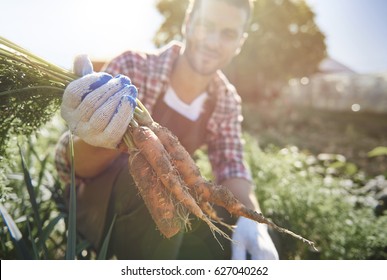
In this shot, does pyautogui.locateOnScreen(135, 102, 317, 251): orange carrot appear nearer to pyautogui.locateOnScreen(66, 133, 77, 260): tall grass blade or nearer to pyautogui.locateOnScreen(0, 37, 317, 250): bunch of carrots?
pyautogui.locateOnScreen(0, 37, 317, 250): bunch of carrots

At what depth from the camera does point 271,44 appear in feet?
16.6

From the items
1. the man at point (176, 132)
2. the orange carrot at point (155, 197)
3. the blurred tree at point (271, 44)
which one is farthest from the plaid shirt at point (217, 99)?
the blurred tree at point (271, 44)

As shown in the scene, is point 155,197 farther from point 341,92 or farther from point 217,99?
point 341,92

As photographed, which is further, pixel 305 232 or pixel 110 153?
pixel 305 232

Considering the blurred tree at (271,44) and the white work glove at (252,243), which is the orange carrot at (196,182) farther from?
the blurred tree at (271,44)

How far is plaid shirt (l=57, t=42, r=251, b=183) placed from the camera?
1248mm

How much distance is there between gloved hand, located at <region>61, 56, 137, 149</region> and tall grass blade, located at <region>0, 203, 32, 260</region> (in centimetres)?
32

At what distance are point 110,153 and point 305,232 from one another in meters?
0.83

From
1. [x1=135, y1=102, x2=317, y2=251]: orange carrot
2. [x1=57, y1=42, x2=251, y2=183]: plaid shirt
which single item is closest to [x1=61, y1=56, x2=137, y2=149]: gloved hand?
[x1=135, y1=102, x2=317, y2=251]: orange carrot

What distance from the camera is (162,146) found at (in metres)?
0.83

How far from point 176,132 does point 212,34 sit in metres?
0.37
